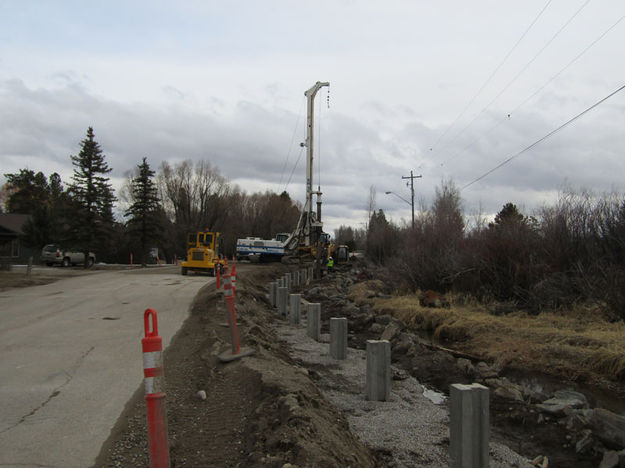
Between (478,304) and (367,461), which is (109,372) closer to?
(367,461)

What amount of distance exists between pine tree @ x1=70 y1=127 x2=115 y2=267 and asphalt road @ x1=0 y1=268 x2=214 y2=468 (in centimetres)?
2227

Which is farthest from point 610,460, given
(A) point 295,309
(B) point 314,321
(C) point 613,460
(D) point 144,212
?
(D) point 144,212

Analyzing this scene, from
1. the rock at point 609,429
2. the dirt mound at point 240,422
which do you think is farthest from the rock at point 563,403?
the dirt mound at point 240,422

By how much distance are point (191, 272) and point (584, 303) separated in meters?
20.2

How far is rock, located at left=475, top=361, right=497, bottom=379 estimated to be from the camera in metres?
10.0

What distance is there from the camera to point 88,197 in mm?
36375

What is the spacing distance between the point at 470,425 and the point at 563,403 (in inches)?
156

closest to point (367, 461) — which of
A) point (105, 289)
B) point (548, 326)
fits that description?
point (548, 326)

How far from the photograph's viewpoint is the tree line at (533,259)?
1427 cm

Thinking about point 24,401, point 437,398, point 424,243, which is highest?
point 424,243

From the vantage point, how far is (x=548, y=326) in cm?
1309

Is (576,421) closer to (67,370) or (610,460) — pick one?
(610,460)

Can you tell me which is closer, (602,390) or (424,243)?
(602,390)

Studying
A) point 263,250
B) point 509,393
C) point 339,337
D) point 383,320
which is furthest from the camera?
point 263,250
